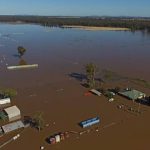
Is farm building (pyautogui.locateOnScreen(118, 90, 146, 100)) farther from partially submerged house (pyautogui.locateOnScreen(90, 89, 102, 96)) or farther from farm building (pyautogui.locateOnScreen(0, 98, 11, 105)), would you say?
farm building (pyautogui.locateOnScreen(0, 98, 11, 105))

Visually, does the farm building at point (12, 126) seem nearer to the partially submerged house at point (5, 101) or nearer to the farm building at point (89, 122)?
the partially submerged house at point (5, 101)

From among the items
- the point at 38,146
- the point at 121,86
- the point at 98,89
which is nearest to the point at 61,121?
the point at 38,146

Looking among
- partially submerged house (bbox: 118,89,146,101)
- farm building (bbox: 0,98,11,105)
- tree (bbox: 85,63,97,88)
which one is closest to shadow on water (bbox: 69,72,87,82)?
tree (bbox: 85,63,97,88)

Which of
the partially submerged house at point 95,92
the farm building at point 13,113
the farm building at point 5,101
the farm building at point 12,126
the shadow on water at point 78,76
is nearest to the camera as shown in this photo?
the farm building at point 12,126

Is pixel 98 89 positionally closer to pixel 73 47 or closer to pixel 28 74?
pixel 28 74

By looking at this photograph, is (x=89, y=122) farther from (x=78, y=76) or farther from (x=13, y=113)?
(x=78, y=76)

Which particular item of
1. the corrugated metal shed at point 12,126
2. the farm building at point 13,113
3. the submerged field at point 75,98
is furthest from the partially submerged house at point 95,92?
the corrugated metal shed at point 12,126

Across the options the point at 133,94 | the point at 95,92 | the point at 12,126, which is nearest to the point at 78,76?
the point at 95,92
